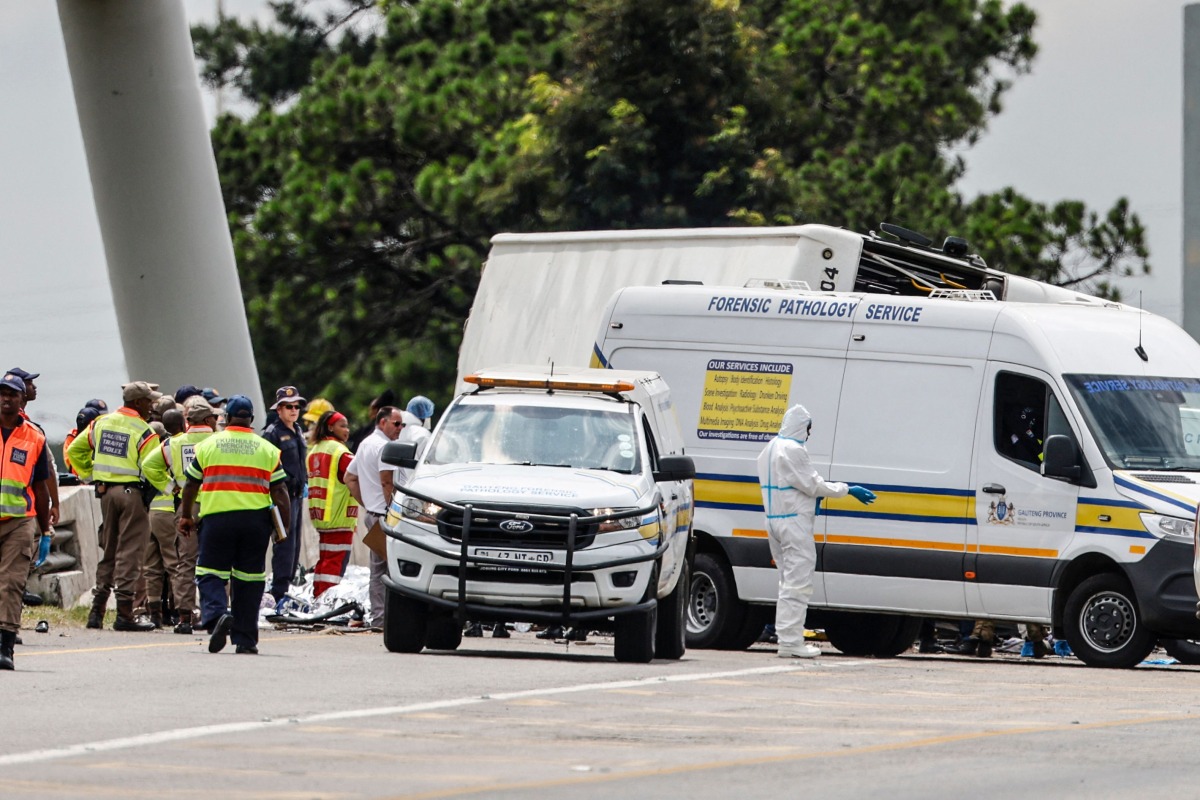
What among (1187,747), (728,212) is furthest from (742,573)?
(728,212)

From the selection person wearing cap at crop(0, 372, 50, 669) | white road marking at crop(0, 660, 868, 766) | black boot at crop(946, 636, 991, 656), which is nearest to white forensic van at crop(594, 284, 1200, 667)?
black boot at crop(946, 636, 991, 656)

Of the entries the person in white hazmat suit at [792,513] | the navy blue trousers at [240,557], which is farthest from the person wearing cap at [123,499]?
the person in white hazmat suit at [792,513]

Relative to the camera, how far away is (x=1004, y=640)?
21516mm

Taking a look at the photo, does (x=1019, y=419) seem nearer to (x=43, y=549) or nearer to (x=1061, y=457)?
(x=1061, y=457)

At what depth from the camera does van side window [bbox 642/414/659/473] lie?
16.6 metres

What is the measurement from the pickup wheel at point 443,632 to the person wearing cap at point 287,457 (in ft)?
12.0

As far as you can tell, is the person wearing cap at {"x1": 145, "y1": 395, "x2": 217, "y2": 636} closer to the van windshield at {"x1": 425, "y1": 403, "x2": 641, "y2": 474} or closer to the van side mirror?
the van windshield at {"x1": 425, "y1": 403, "x2": 641, "y2": 474}

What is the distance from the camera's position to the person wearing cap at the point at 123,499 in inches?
736

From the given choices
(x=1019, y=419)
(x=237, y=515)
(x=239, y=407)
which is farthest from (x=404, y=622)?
(x=1019, y=419)

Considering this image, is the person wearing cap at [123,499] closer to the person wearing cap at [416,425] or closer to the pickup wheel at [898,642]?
the person wearing cap at [416,425]

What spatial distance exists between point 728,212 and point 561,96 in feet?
11.5

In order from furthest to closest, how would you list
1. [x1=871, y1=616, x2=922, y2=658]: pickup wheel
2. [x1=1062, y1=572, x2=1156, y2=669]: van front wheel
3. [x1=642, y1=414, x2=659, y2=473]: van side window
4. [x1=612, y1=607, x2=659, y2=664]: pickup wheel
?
[x1=871, y1=616, x2=922, y2=658]: pickup wheel < [x1=1062, y1=572, x2=1156, y2=669]: van front wheel < [x1=642, y1=414, x2=659, y2=473]: van side window < [x1=612, y1=607, x2=659, y2=664]: pickup wheel

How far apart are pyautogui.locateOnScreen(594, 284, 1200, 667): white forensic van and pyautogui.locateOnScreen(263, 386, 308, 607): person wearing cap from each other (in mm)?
3098

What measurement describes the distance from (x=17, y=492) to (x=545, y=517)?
3396 mm
